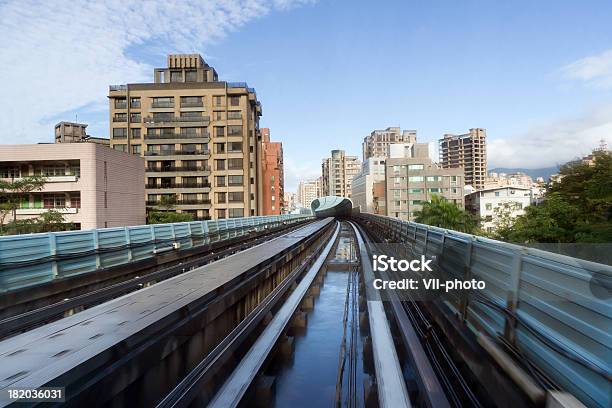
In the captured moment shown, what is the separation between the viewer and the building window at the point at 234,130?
7028 centimetres

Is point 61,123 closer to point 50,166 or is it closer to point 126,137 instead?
point 126,137

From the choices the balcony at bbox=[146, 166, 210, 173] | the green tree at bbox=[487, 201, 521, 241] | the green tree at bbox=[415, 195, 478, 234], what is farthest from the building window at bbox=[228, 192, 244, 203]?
the green tree at bbox=[487, 201, 521, 241]

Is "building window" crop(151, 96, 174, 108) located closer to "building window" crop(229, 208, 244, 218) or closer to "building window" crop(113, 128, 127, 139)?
"building window" crop(113, 128, 127, 139)

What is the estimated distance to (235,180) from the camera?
2724 inches

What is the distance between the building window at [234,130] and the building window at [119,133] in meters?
17.2

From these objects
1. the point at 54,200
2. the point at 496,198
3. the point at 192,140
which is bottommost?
the point at 496,198

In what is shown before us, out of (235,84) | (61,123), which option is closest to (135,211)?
(235,84)

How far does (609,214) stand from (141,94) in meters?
65.8

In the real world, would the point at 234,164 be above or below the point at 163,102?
below

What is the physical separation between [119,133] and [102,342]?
241ft

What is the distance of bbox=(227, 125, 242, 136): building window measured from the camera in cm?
7028

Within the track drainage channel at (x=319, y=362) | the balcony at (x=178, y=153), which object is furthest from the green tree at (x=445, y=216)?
the balcony at (x=178, y=153)

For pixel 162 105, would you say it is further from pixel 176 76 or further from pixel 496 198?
pixel 496 198

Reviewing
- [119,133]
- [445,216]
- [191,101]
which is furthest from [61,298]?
[119,133]
